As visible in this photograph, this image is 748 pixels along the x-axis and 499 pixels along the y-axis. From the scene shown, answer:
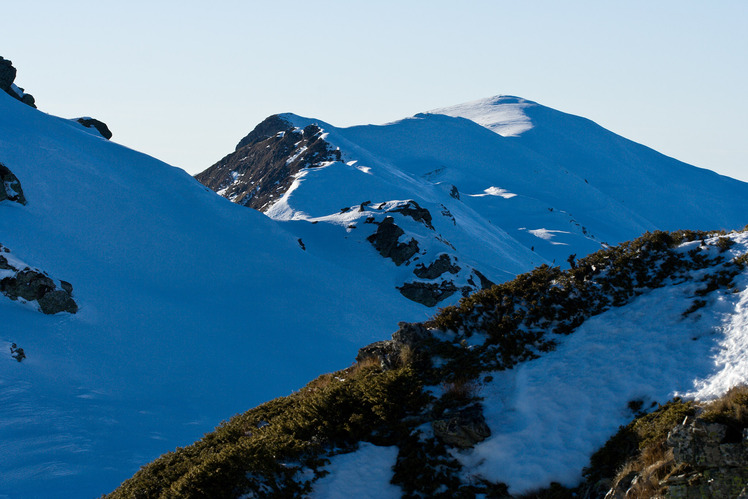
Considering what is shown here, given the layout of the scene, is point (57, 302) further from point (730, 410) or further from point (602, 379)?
point (730, 410)

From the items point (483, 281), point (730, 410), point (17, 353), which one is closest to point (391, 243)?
point (483, 281)

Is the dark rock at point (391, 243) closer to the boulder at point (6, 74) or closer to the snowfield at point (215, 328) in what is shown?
the snowfield at point (215, 328)

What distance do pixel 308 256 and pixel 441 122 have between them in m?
123

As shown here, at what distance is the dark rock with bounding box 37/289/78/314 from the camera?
2382 cm

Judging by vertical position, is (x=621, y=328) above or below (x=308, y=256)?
below

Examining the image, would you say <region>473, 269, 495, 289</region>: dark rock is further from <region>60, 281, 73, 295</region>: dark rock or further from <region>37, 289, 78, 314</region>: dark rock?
<region>37, 289, 78, 314</region>: dark rock

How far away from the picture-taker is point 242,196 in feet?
285

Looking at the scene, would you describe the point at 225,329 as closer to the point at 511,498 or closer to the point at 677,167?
the point at 511,498

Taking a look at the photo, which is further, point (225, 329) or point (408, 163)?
point (408, 163)

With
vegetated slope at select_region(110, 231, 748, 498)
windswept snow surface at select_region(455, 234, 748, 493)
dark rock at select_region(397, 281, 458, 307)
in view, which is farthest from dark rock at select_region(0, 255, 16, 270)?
dark rock at select_region(397, 281, 458, 307)

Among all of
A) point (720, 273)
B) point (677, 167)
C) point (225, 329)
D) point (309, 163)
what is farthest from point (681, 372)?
point (677, 167)

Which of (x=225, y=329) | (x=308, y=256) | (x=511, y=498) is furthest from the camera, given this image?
(x=308, y=256)

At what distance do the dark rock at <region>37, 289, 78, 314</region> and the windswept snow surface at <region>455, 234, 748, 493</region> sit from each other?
754 inches

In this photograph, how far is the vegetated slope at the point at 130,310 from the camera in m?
18.8
